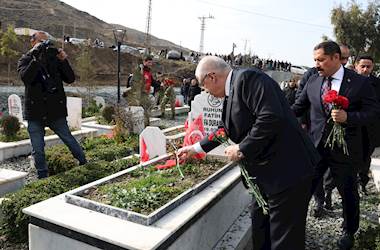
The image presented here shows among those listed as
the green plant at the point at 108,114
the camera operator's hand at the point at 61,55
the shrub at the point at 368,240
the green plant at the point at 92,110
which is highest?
the camera operator's hand at the point at 61,55

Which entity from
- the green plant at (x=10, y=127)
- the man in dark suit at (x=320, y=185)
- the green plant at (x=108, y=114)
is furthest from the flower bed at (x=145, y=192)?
the green plant at (x=108, y=114)

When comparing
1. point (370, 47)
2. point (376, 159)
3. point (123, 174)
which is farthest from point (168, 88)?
point (370, 47)

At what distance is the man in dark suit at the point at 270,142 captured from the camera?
7.80ft

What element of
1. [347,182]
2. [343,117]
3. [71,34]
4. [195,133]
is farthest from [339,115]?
[71,34]

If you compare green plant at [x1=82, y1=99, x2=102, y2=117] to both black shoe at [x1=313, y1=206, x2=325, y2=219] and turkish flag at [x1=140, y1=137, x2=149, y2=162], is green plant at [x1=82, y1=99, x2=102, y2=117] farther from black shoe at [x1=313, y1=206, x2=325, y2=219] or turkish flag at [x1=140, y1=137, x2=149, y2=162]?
black shoe at [x1=313, y1=206, x2=325, y2=219]

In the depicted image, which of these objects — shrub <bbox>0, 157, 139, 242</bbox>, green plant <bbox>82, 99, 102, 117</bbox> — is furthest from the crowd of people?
green plant <bbox>82, 99, 102, 117</bbox>

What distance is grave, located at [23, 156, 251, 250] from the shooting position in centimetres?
251

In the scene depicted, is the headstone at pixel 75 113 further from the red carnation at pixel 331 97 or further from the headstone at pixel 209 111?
the red carnation at pixel 331 97

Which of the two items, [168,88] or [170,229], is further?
[168,88]

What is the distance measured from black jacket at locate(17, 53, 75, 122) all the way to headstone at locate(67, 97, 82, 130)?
9.16 feet

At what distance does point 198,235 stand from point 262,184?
86 centimetres

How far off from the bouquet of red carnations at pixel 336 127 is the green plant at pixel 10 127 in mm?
5095

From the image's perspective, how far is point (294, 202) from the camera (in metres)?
2.58

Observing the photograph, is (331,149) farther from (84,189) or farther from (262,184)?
(84,189)
